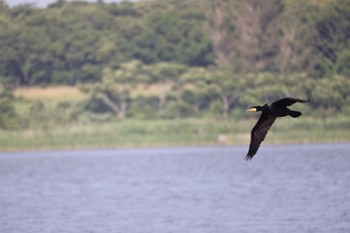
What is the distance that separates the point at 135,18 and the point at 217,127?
2873 centimetres

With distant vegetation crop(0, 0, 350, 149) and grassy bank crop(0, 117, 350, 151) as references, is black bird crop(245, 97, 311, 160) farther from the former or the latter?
distant vegetation crop(0, 0, 350, 149)

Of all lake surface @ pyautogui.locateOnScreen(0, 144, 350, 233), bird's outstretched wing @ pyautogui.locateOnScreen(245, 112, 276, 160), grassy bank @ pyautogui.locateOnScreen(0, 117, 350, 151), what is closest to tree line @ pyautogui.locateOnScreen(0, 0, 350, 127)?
grassy bank @ pyautogui.locateOnScreen(0, 117, 350, 151)

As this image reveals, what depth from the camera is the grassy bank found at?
53.1 m

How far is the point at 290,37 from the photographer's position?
228ft

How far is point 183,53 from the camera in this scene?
73.5m

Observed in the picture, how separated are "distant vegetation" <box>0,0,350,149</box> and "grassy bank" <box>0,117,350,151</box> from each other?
1275 mm

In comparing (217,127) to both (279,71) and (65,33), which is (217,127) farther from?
(65,33)

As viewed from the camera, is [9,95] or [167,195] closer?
[167,195]

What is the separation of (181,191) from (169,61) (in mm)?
39608

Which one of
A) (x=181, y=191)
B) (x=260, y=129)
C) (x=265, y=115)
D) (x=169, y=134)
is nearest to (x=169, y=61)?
(x=169, y=134)

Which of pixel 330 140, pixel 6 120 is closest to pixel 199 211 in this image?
pixel 330 140

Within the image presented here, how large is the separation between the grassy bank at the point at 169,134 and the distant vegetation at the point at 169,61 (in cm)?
127

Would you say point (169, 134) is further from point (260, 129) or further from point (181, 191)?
point (260, 129)

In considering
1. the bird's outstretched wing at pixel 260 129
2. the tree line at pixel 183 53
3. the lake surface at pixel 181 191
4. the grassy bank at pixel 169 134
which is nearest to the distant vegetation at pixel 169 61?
the tree line at pixel 183 53
